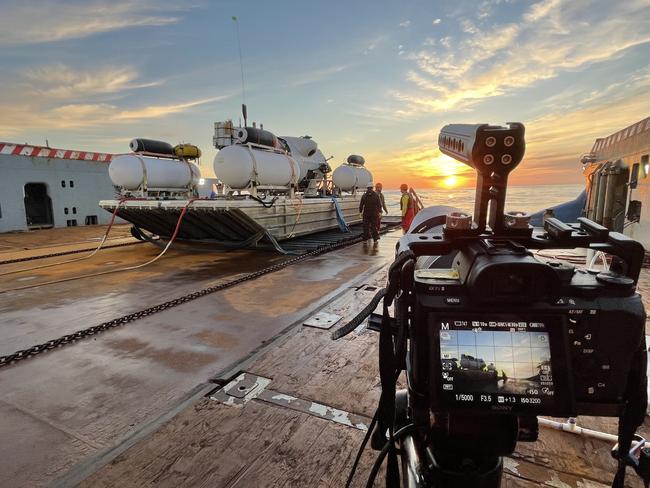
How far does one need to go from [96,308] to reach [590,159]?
45.4 feet

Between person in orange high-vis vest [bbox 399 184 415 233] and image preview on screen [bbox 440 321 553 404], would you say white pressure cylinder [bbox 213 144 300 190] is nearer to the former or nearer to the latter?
person in orange high-vis vest [bbox 399 184 415 233]

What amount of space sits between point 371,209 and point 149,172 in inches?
253

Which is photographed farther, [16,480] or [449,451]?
[16,480]

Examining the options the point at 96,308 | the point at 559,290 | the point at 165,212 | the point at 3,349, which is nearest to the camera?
the point at 559,290

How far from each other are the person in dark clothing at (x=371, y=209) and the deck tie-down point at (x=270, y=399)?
8.12m

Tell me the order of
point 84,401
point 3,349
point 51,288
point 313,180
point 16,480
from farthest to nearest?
1. point 313,180
2. point 51,288
3. point 3,349
4. point 84,401
5. point 16,480

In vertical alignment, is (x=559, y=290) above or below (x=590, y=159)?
below

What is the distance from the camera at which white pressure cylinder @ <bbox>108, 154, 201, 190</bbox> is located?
9.64 m

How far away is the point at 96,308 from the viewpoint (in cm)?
479

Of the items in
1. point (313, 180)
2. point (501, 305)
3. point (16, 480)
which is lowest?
point (16, 480)

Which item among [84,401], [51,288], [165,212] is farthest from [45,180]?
[84,401]

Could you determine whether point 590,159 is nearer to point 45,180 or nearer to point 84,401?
point 84,401

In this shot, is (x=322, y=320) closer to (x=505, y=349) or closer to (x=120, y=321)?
(x=120, y=321)

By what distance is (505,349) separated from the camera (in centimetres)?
98
